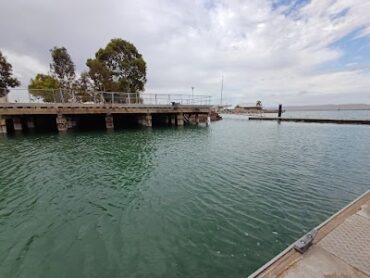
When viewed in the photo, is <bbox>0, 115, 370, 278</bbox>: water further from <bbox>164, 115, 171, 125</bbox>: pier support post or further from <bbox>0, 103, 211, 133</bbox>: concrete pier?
<bbox>164, 115, 171, 125</bbox>: pier support post

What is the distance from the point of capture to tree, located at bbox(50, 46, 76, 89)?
3667 cm

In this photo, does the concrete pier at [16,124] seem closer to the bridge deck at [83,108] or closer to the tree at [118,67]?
the bridge deck at [83,108]

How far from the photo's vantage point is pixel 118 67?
38.4 meters

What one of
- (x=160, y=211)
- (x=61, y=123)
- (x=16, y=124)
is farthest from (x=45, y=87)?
(x=160, y=211)

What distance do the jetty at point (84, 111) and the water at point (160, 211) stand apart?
1119 centimetres

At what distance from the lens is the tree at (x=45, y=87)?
21547 mm

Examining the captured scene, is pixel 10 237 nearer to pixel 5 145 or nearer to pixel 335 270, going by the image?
pixel 335 270

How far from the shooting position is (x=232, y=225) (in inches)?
205

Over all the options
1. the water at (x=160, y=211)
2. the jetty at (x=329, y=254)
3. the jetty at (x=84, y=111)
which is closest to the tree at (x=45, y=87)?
the jetty at (x=84, y=111)

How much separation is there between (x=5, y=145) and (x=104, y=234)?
15.4m

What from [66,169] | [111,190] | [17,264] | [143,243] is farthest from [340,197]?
[66,169]

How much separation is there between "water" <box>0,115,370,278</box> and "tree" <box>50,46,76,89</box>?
32.2 m

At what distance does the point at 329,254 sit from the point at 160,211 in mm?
4006

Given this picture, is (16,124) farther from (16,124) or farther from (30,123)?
(30,123)
